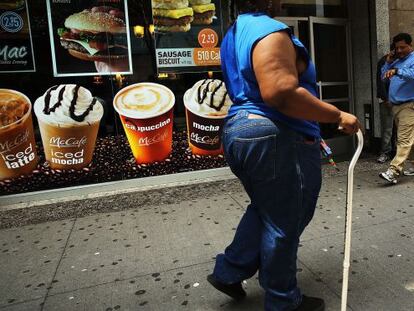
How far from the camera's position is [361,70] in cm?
708

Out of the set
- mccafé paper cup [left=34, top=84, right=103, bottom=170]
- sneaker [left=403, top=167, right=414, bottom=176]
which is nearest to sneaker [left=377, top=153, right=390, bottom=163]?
sneaker [left=403, top=167, right=414, bottom=176]

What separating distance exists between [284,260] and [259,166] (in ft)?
1.78

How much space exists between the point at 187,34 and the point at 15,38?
2192mm

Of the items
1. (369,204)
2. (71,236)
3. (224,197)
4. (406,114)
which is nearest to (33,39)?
(71,236)

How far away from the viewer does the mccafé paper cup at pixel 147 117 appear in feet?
18.2

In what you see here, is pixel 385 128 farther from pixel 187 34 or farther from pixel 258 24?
pixel 258 24

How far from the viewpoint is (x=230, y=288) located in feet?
8.59

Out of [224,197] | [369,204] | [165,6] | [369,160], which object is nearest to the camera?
[369,204]

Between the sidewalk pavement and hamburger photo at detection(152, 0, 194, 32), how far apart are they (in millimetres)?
2300

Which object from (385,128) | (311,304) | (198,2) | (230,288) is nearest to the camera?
(311,304)

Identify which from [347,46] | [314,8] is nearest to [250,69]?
[314,8]

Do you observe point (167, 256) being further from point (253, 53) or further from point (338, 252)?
point (253, 53)

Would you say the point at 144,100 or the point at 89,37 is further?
the point at 144,100

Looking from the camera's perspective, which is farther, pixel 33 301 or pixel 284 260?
pixel 33 301
